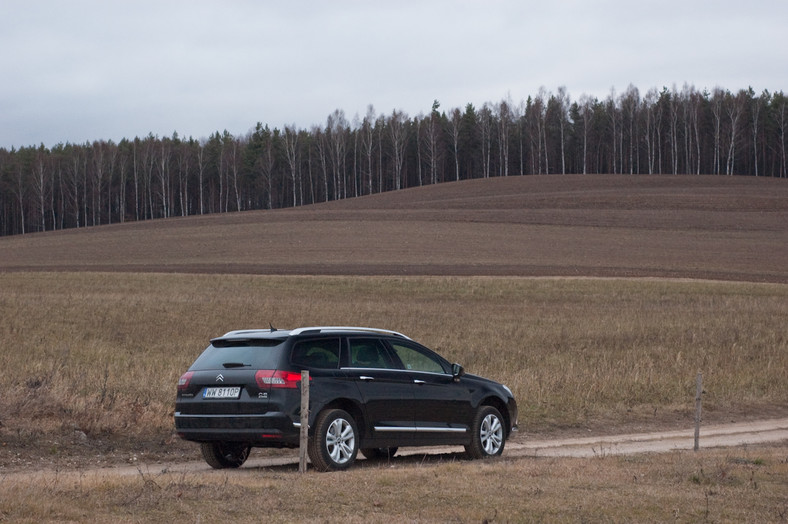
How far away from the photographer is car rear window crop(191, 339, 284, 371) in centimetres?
1086

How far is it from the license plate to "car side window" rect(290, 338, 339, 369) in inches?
28.0

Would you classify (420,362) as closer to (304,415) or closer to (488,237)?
(304,415)

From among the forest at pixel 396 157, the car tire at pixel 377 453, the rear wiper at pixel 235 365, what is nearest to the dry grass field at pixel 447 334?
the car tire at pixel 377 453

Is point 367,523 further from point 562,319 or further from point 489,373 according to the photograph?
point 562,319

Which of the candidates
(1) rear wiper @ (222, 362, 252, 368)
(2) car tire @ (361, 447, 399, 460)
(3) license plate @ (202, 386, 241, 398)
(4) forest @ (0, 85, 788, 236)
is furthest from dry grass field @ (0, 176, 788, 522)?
(4) forest @ (0, 85, 788, 236)

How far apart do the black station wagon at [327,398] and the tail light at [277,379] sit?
0.04ft

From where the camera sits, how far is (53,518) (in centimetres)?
670

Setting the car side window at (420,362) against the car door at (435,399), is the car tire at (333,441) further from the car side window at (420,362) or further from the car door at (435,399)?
the car side window at (420,362)

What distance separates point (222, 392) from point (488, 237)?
56.5 m

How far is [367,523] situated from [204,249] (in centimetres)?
6087

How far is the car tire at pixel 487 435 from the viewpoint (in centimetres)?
1243

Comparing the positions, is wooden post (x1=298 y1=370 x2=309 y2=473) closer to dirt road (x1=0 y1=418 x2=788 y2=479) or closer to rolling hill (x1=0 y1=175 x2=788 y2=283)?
dirt road (x1=0 y1=418 x2=788 y2=479)

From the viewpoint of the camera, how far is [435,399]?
12.1m

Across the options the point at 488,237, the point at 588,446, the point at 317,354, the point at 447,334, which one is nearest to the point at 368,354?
the point at 317,354
